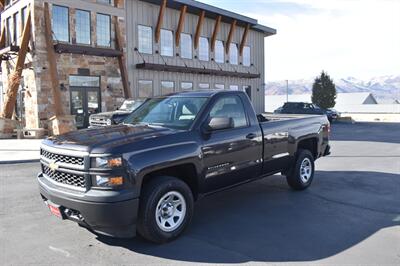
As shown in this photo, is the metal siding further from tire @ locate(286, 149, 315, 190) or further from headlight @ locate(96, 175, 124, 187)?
headlight @ locate(96, 175, 124, 187)

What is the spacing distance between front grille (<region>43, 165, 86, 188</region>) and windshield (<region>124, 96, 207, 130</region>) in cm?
147

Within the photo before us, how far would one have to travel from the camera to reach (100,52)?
21594 mm

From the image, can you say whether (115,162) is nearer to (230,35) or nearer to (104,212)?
(104,212)

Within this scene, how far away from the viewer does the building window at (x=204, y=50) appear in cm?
2877

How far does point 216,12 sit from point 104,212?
26.3m

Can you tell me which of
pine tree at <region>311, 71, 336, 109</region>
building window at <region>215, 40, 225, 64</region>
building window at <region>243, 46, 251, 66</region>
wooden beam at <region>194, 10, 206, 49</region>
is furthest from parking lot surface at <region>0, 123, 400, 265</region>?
pine tree at <region>311, 71, 336, 109</region>

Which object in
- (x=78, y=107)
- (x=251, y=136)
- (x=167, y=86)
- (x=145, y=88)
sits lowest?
(x=251, y=136)

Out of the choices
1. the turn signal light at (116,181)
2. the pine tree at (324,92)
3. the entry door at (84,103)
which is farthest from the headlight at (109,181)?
the pine tree at (324,92)

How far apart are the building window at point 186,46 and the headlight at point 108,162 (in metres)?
23.7

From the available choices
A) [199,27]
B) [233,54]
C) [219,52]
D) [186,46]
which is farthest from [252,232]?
[233,54]

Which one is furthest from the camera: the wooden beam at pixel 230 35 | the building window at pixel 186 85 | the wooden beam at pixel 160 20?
the wooden beam at pixel 230 35

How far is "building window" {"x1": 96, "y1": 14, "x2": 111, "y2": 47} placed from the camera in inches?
872

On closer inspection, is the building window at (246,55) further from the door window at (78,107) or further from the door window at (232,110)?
the door window at (232,110)

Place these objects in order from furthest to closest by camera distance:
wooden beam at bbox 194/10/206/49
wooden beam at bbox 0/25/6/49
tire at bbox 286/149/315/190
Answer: wooden beam at bbox 194/10/206/49 → wooden beam at bbox 0/25/6/49 → tire at bbox 286/149/315/190
